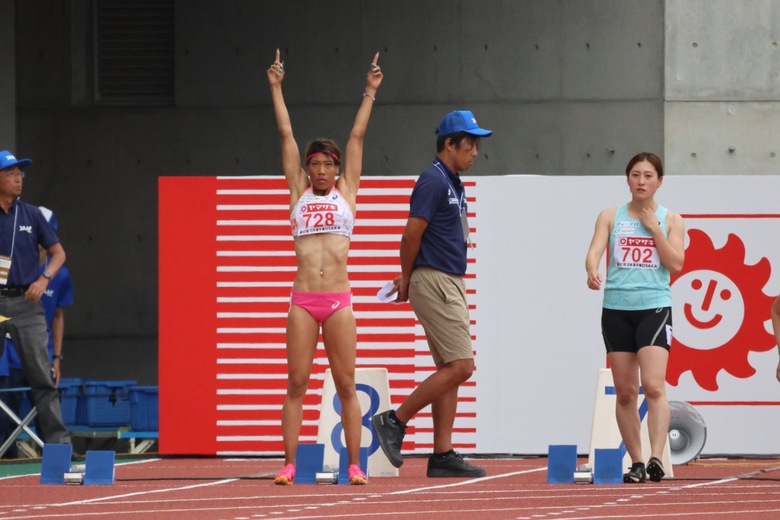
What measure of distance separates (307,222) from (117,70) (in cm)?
845

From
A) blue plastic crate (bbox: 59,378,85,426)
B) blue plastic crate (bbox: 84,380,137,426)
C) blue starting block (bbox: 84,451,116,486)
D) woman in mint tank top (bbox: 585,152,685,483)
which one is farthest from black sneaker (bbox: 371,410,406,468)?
blue plastic crate (bbox: 59,378,85,426)

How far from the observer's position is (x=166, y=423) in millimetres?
11328

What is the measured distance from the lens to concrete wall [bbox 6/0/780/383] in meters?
15.5

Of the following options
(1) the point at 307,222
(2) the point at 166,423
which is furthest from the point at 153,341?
(1) the point at 307,222

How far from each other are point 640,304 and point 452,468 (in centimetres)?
144

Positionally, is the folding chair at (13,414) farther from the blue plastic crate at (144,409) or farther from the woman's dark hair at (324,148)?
the woman's dark hair at (324,148)

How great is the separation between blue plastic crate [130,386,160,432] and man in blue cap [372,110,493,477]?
4487 mm

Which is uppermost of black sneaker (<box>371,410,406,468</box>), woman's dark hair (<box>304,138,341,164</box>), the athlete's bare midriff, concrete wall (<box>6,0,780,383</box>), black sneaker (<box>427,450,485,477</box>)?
concrete wall (<box>6,0,780,383</box>)

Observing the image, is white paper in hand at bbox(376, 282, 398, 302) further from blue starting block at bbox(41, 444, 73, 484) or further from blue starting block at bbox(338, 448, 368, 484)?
blue starting block at bbox(41, 444, 73, 484)

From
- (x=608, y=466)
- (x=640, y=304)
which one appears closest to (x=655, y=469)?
(x=608, y=466)

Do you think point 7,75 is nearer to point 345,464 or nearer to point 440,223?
point 440,223

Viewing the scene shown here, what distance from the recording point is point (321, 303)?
8344 mm

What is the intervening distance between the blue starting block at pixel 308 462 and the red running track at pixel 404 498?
7.6 inches

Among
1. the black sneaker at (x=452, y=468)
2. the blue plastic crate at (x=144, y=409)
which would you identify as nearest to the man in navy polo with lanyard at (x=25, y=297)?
the blue plastic crate at (x=144, y=409)
